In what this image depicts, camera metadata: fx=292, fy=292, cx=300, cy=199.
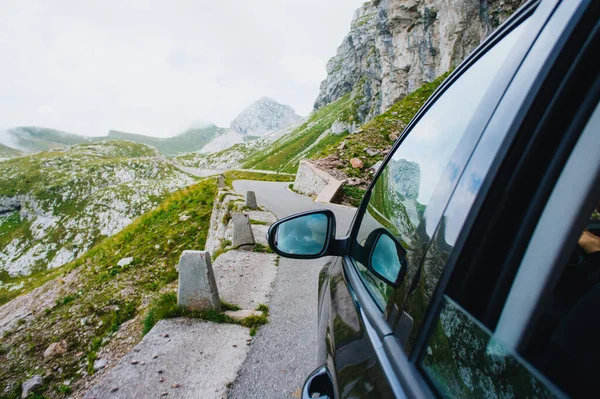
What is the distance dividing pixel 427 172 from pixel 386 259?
0.44 meters

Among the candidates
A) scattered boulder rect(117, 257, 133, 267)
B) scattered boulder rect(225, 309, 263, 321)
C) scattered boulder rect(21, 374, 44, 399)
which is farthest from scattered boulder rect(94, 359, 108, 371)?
scattered boulder rect(117, 257, 133, 267)

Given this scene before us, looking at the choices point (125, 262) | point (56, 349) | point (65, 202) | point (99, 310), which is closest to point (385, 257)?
point (56, 349)

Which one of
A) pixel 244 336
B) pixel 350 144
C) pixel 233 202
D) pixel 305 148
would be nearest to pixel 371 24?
pixel 305 148

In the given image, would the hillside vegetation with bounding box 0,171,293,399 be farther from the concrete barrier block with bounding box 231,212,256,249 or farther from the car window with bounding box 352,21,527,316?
the car window with bounding box 352,21,527,316

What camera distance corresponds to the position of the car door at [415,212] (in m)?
0.89

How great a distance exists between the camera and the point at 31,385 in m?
4.82

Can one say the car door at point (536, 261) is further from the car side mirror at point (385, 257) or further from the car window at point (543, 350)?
the car side mirror at point (385, 257)

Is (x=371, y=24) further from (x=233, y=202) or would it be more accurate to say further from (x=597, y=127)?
(x=597, y=127)

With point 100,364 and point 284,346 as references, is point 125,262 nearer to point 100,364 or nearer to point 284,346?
point 100,364

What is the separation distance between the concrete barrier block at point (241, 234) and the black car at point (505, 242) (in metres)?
6.47

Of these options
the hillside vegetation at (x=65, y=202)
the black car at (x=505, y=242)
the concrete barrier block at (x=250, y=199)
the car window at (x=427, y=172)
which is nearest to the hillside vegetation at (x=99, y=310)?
the concrete barrier block at (x=250, y=199)

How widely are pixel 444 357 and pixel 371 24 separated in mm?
99481

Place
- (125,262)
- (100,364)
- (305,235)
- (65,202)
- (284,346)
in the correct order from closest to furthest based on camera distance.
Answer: (305,235) < (284,346) < (100,364) < (125,262) < (65,202)

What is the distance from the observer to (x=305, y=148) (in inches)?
2488
